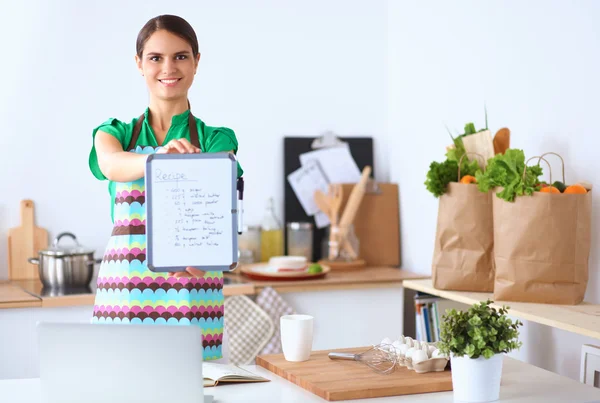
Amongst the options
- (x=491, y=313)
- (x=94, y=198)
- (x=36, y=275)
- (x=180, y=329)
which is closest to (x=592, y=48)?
(x=491, y=313)

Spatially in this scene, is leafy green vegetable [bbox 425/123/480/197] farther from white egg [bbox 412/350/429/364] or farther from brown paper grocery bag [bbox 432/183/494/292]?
white egg [bbox 412/350/429/364]

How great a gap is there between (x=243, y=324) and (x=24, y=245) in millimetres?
955

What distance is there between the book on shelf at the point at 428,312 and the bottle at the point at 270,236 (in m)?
0.91

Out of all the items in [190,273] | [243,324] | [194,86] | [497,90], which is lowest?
[243,324]

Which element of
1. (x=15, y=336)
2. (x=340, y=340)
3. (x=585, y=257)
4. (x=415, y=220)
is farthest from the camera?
(x=415, y=220)

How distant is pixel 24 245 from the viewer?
11.2 ft

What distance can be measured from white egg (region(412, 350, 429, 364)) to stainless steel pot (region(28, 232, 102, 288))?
174 cm

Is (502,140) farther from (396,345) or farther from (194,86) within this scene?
(194,86)

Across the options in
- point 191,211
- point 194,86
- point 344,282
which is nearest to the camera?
point 191,211

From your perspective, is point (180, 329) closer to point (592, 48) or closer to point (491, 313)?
point (491, 313)

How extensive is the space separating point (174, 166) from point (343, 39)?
7.57 feet

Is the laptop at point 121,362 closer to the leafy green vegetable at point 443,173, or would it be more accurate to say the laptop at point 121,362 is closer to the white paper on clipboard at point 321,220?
the leafy green vegetable at point 443,173

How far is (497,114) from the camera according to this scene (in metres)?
3.02

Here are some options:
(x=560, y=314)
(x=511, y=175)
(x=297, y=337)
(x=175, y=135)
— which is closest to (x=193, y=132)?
(x=175, y=135)
